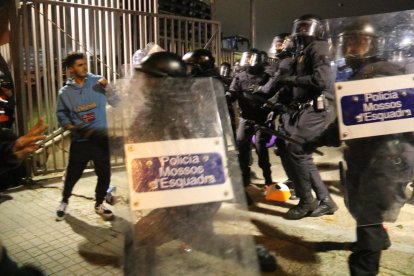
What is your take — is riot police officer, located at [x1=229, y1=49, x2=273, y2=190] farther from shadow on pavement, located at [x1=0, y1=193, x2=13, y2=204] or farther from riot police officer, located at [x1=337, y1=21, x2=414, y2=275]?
shadow on pavement, located at [x1=0, y1=193, x2=13, y2=204]

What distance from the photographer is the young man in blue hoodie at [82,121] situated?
4.33m

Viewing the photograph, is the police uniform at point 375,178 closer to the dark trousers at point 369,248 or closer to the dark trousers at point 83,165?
the dark trousers at point 369,248

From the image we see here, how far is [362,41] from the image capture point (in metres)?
2.56

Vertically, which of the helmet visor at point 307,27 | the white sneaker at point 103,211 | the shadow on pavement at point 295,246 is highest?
the helmet visor at point 307,27

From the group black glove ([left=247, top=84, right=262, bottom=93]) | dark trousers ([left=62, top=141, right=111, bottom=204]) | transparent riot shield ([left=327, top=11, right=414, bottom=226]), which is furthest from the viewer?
black glove ([left=247, top=84, right=262, bottom=93])

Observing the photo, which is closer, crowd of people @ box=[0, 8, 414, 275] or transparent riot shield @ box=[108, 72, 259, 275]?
transparent riot shield @ box=[108, 72, 259, 275]

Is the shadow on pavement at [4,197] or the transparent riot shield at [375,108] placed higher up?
the transparent riot shield at [375,108]

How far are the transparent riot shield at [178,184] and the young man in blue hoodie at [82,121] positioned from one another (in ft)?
7.65

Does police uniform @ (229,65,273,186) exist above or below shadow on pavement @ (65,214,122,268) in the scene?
above

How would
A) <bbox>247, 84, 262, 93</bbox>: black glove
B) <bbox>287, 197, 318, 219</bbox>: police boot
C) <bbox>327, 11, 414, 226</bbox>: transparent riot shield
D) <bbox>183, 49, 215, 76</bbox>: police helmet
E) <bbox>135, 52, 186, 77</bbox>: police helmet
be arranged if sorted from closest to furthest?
<bbox>135, 52, 186, 77</bbox>: police helmet → <bbox>327, 11, 414, 226</bbox>: transparent riot shield → <bbox>183, 49, 215, 76</bbox>: police helmet → <bbox>287, 197, 318, 219</bbox>: police boot → <bbox>247, 84, 262, 93</bbox>: black glove

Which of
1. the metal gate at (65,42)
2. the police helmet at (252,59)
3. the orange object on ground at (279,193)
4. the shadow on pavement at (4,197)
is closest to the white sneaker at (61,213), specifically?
the shadow on pavement at (4,197)

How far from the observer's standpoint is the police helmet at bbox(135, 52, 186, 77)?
210 cm

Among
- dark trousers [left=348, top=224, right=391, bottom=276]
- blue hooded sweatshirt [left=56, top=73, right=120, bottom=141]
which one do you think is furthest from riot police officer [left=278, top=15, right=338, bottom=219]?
blue hooded sweatshirt [left=56, top=73, right=120, bottom=141]

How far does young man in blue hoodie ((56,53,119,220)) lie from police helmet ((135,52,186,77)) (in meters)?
2.16
